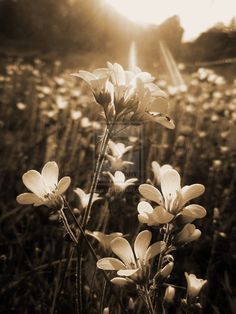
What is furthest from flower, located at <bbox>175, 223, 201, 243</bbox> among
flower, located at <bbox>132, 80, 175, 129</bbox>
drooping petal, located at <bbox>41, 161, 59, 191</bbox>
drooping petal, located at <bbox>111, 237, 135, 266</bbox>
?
drooping petal, located at <bbox>41, 161, 59, 191</bbox>

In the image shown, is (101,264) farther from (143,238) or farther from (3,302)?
(3,302)

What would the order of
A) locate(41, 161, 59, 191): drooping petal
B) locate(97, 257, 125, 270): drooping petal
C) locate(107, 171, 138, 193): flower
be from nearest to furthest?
locate(97, 257, 125, 270): drooping petal → locate(41, 161, 59, 191): drooping petal → locate(107, 171, 138, 193): flower

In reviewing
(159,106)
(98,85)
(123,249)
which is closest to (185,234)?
(123,249)

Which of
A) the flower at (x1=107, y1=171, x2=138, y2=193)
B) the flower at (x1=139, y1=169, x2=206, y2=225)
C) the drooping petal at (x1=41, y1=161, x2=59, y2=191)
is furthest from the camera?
the flower at (x1=107, y1=171, x2=138, y2=193)

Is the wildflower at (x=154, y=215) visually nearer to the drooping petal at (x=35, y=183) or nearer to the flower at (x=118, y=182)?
the drooping petal at (x=35, y=183)

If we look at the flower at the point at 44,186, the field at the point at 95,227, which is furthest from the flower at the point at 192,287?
the flower at the point at 44,186

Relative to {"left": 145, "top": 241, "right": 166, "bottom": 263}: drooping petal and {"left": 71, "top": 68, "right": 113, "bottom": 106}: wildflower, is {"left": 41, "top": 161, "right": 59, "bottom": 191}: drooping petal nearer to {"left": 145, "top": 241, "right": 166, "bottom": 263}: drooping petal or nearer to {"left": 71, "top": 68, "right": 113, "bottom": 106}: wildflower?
{"left": 71, "top": 68, "right": 113, "bottom": 106}: wildflower

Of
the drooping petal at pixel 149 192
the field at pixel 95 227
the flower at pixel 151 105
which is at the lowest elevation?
the field at pixel 95 227
